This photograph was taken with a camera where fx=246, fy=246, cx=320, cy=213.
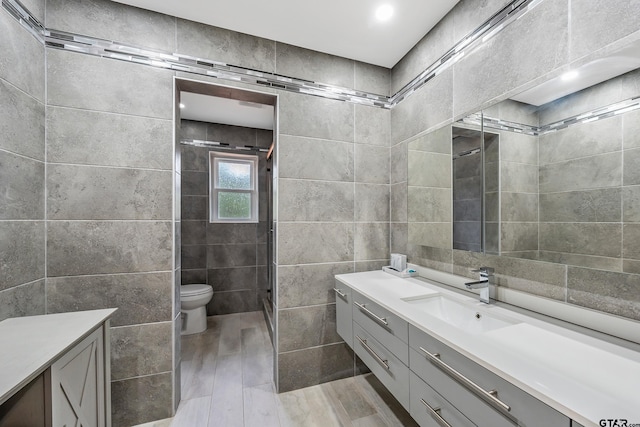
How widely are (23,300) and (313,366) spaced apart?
69.8 inches

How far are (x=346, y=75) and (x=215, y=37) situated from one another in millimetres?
1013

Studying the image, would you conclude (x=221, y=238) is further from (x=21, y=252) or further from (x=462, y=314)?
(x=462, y=314)

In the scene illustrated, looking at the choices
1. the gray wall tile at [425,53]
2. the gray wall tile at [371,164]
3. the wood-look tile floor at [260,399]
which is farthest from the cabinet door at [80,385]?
the gray wall tile at [425,53]

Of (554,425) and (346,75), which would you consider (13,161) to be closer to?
(346,75)

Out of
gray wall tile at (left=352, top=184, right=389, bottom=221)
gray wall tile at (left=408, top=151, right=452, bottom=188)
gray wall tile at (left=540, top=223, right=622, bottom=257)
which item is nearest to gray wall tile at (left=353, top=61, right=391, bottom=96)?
gray wall tile at (left=408, top=151, right=452, bottom=188)

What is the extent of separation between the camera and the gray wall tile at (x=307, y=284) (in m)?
1.85

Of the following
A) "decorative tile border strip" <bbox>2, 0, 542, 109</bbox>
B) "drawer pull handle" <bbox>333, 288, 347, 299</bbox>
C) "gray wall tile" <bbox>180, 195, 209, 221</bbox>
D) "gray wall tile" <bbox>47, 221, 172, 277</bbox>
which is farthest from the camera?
"gray wall tile" <bbox>180, 195, 209, 221</bbox>

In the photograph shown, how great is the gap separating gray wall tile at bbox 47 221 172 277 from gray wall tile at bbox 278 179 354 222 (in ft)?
2.63

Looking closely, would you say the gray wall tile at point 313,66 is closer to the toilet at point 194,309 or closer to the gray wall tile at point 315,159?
the gray wall tile at point 315,159

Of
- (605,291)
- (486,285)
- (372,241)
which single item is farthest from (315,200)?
(605,291)

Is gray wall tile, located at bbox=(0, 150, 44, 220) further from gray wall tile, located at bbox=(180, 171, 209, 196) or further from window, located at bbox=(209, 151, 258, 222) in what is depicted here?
window, located at bbox=(209, 151, 258, 222)

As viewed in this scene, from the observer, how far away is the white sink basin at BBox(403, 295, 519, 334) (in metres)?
1.17

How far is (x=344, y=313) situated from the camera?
178cm

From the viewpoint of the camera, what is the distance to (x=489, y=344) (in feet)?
2.81
